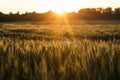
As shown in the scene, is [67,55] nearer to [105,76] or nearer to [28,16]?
[105,76]

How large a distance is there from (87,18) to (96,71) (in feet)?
267

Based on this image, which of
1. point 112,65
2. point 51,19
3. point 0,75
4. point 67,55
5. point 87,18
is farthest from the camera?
point 51,19

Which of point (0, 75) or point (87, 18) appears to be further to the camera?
point (87, 18)

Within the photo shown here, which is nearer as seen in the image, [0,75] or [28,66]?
[0,75]

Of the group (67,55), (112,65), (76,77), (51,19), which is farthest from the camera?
(51,19)

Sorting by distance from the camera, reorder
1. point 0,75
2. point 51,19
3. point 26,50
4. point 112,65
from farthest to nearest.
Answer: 1. point 51,19
2. point 26,50
3. point 112,65
4. point 0,75

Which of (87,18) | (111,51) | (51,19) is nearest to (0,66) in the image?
(111,51)

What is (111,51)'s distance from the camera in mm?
2654

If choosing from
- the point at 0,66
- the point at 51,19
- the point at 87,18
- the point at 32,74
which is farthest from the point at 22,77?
the point at 51,19

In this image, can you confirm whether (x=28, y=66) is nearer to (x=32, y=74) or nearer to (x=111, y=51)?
(x=32, y=74)

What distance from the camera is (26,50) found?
2889 mm

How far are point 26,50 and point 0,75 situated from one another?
2.68 feet

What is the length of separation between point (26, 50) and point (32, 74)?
852mm

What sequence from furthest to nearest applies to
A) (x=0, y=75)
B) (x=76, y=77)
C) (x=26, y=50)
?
(x=26, y=50)
(x=0, y=75)
(x=76, y=77)
